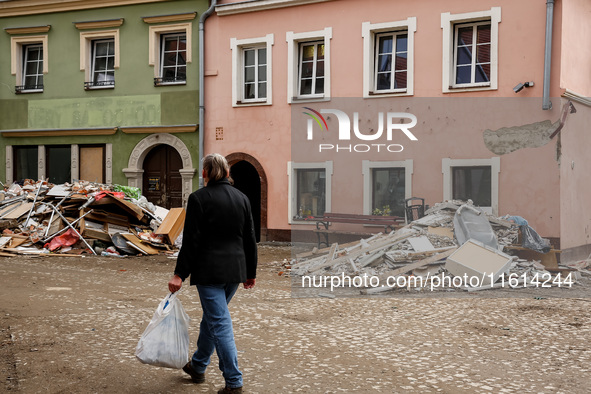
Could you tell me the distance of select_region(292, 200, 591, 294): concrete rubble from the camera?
1028 cm

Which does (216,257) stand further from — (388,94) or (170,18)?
(170,18)

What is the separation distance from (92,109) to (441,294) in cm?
1404

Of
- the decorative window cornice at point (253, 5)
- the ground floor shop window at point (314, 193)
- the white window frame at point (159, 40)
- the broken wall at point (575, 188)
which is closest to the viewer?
the ground floor shop window at point (314, 193)

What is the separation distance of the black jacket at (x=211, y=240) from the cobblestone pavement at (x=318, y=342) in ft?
2.76

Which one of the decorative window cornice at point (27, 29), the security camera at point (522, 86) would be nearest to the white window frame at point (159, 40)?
the decorative window cornice at point (27, 29)

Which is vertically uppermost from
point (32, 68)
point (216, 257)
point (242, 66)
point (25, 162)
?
point (32, 68)

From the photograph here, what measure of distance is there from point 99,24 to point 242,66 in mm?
4673

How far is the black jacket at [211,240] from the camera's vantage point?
481 centimetres

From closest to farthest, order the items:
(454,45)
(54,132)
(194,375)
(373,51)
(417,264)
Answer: (194,375)
(417,264)
(454,45)
(373,51)
(54,132)

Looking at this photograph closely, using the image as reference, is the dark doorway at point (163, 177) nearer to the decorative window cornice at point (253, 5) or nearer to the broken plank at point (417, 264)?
the decorative window cornice at point (253, 5)

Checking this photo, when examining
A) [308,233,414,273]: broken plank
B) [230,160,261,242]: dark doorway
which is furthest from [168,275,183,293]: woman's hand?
[230,160,261,242]: dark doorway

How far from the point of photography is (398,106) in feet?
54.7

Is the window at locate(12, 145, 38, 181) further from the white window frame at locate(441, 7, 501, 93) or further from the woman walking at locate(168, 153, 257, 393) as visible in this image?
the woman walking at locate(168, 153, 257, 393)

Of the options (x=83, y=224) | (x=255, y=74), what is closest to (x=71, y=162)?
(x=83, y=224)
